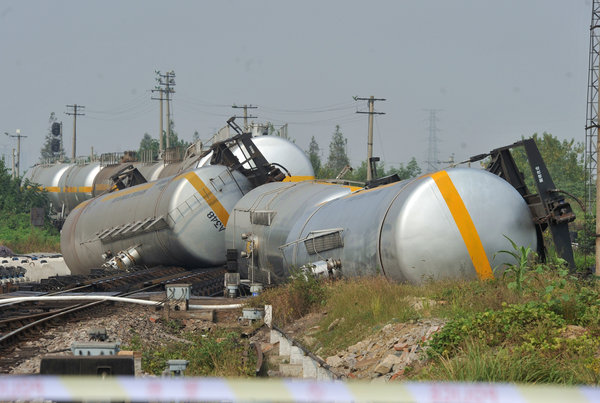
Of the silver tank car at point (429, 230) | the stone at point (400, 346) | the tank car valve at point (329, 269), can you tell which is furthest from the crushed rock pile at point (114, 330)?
the stone at point (400, 346)

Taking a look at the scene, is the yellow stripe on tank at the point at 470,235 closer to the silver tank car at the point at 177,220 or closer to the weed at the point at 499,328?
the weed at the point at 499,328

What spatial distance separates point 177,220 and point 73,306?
7.23 meters

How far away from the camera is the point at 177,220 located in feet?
77.7

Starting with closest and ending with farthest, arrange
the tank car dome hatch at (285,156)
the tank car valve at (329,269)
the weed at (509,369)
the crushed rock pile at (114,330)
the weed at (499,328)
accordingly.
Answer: the weed at (509,369) < the weed at (499,328) < the crushed rock pile at (114,330) < the tank car valve at (329,269) < the tank car dome hatch at (285,156)

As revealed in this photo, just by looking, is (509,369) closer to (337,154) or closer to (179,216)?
(179,216)

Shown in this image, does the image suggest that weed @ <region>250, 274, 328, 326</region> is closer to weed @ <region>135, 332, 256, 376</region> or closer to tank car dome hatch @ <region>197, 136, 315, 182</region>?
weed @ <region>135, 332, 256, 376</region>

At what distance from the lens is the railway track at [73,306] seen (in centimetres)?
1249

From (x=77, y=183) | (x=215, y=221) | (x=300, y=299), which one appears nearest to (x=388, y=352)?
(x=300, y=299)

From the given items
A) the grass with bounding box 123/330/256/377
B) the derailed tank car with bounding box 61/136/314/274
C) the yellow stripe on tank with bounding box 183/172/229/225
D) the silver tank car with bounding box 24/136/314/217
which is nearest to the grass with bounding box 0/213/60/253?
the silver tank car with bounding box 24/136/314/217

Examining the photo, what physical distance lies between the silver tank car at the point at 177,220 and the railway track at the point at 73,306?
753 millimetres

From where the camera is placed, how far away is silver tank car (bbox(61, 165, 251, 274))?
78.0 ft

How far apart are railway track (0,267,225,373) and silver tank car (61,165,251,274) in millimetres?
753

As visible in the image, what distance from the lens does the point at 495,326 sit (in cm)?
873

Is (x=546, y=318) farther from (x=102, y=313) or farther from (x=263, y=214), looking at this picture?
(x=263, y=214)
